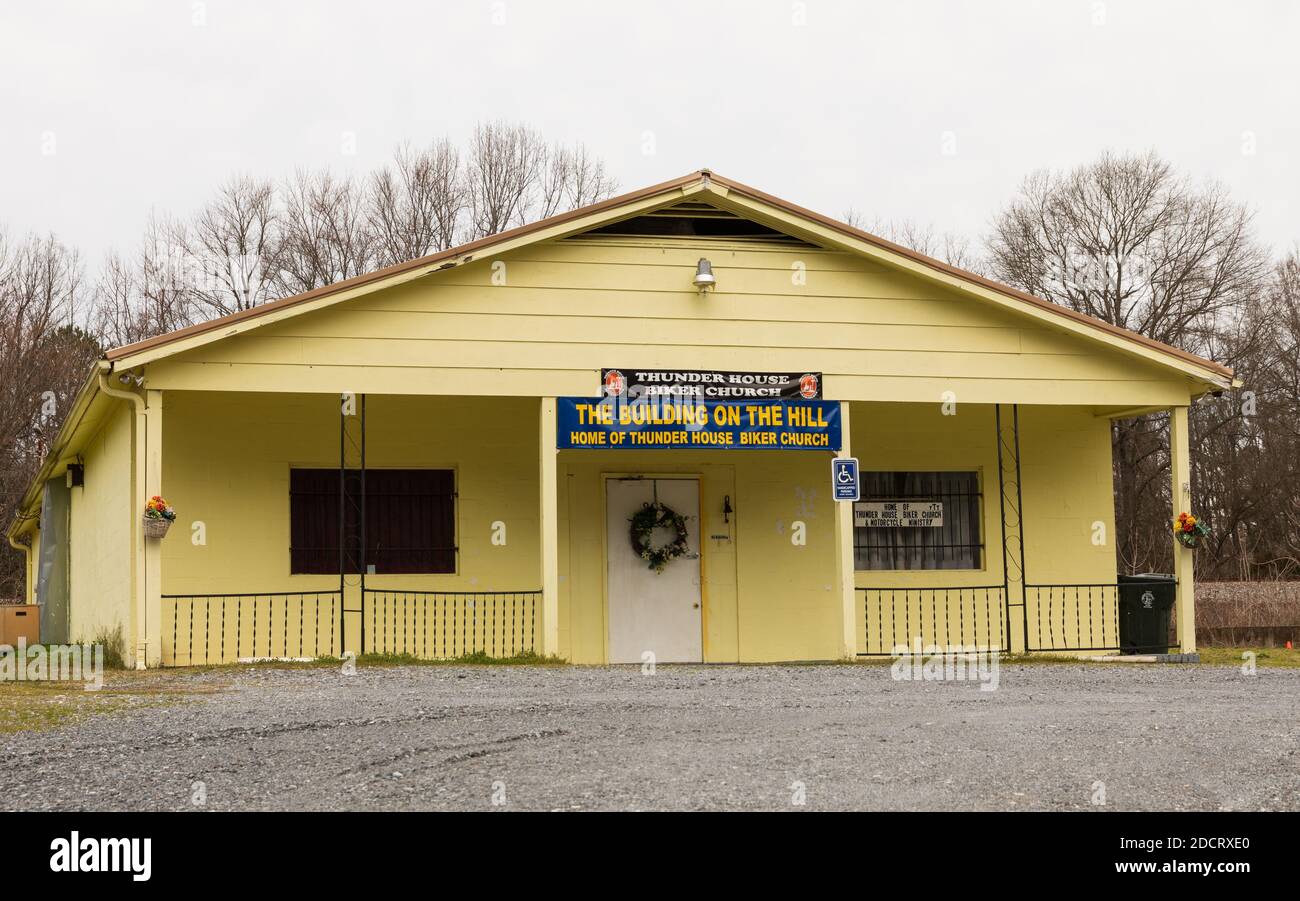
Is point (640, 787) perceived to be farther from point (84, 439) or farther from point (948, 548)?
point (84, 439)

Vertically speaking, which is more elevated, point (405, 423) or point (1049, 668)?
point (405, 423)

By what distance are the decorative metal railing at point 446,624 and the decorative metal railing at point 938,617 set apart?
13.5 ft

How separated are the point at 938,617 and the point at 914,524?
1154 mm

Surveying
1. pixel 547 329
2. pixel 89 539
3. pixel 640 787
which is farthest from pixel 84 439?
pixel 640 787

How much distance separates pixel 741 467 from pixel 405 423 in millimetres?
3958

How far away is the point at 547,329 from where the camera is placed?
14508 millimetres

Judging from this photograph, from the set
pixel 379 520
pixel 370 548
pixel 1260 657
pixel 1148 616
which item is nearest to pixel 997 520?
pixel 1148 616

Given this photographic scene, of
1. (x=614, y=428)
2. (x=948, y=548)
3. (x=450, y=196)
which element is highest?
(x=450, y=196)

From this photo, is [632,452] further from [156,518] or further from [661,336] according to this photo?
[156,518]

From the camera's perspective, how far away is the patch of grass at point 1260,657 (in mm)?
15827

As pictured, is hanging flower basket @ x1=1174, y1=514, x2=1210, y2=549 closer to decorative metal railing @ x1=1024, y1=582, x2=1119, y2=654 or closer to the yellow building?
the yellow building

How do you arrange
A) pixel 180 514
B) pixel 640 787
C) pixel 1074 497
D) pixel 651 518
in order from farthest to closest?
pixel 1074 497 → pixel 651 518 → pixel 180 514 → pixel 640 787

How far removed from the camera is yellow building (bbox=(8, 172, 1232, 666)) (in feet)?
46.9

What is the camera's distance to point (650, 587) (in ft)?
54.7
